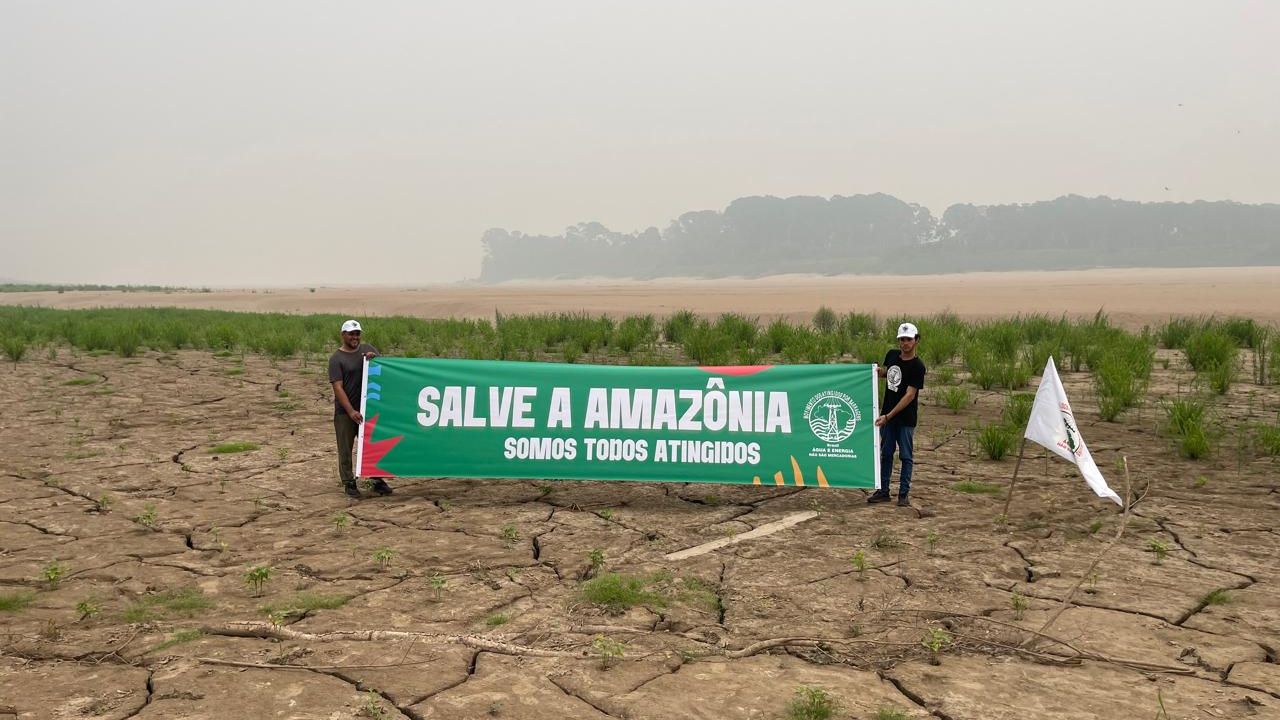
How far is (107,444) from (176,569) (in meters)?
4.35

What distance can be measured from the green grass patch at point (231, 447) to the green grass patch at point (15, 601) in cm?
381

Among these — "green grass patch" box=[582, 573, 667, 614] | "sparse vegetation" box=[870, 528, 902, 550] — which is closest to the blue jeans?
"sparse vegetation" box=[870, 528, 902, 550]

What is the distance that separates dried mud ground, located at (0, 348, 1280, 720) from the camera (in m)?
3.80

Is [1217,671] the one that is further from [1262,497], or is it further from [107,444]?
[107,444]

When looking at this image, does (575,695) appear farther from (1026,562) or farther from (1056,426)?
(1056,426)

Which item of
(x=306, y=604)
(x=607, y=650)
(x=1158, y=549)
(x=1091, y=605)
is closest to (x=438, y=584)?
(x=306, y=604)

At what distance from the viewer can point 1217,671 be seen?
13.2 ft

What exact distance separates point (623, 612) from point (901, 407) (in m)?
3.04

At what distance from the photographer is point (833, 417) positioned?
7.01 meters

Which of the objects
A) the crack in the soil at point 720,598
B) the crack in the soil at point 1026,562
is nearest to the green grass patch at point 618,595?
the crack in the soil at point 720,598

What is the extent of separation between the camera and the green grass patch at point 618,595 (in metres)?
4.86

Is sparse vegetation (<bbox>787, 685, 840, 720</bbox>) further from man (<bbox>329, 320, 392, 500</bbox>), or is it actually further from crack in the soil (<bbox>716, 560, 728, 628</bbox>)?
man (<bbox>329, 320, 392, 500</bbox>)

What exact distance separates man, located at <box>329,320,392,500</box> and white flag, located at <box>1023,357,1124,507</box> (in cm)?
501

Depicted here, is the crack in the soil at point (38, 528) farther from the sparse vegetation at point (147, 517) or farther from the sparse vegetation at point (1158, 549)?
the sparse vegetation at point (1158, 549)
